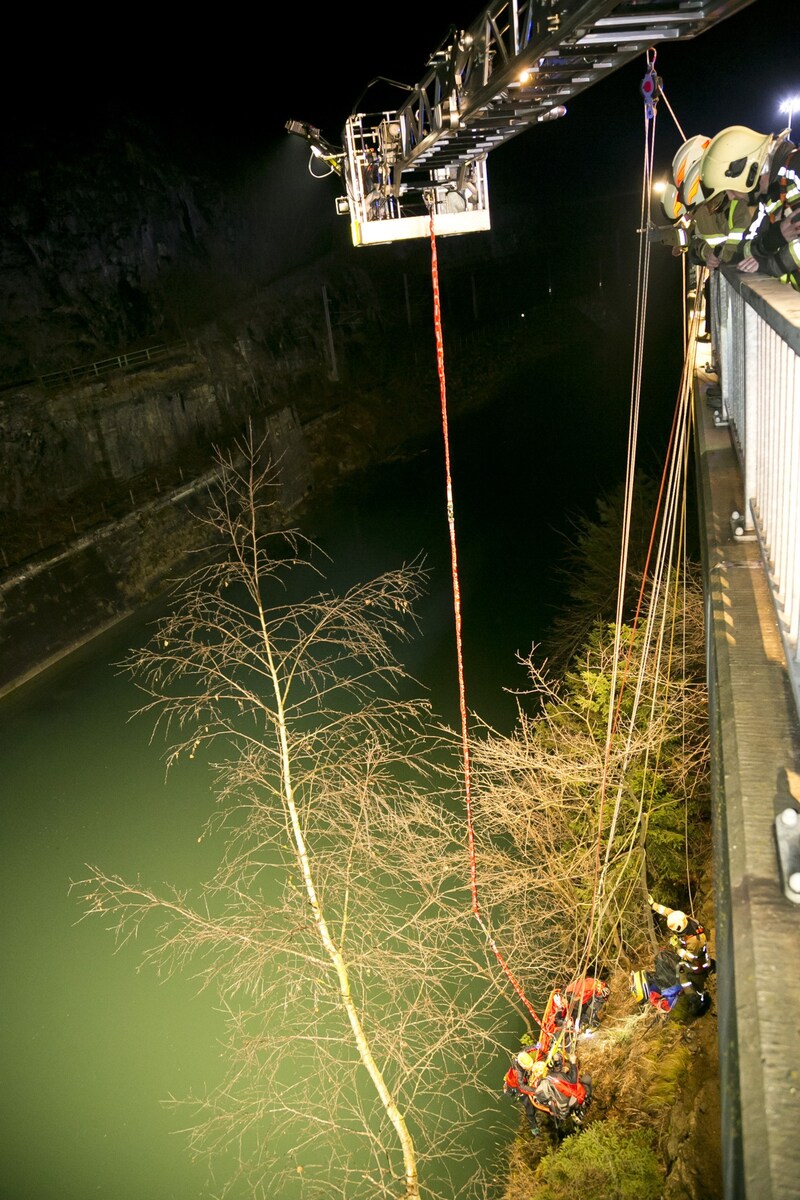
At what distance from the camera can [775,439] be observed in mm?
3623

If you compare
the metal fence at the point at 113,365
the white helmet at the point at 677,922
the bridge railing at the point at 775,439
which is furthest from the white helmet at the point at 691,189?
the metal fence at the point at 113,365

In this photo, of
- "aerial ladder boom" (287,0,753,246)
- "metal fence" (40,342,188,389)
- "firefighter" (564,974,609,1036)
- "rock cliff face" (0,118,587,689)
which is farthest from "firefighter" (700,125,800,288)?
"metal fence" (40,342,188,389)

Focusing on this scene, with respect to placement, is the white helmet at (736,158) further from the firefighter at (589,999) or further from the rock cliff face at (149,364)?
the rock cliff face at (149,364)

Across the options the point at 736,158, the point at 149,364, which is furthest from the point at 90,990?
the point at 149,364

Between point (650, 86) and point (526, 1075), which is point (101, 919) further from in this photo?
point (650, 86)

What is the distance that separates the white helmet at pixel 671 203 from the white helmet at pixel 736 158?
128 cm

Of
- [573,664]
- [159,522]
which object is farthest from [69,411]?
[573,664]

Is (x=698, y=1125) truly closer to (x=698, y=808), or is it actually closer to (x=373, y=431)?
(x=698, y=808)

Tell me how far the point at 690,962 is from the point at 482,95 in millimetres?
7530

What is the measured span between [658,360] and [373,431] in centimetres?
1197

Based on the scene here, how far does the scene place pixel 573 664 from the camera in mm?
15070

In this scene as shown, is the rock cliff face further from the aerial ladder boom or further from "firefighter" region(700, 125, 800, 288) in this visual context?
"firefighter" region(700, 125, 800, 288)

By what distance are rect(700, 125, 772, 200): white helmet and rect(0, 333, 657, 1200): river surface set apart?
8.95 metres

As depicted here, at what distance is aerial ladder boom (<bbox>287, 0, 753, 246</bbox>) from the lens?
4.76m
